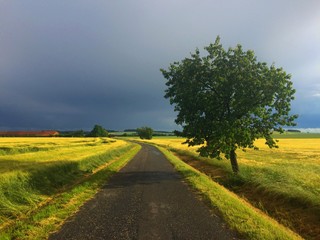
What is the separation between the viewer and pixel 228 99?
833 inches

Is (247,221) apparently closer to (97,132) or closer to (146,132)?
(146,132)

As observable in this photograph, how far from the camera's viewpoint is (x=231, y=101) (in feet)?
70.5

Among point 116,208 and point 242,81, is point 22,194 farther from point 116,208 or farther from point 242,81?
point 242,81

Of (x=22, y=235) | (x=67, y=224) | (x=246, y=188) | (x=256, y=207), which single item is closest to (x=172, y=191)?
(x=256, y=207)

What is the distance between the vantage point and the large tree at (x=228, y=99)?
19.8m

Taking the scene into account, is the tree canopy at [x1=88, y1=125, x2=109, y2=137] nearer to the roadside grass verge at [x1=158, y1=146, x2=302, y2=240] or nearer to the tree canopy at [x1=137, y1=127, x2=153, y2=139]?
the tree canopy at [x1=137, y1=127, x2=153, y2=139]

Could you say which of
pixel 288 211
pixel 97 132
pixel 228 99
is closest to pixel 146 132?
pixel 97 132

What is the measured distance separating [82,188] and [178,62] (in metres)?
13.0

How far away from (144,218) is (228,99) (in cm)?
1430

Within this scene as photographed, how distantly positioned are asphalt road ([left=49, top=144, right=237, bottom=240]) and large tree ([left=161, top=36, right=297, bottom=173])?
7.56 m

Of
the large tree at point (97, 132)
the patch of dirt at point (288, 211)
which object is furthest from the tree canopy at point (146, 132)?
the patch of dirt at point (288, 211)

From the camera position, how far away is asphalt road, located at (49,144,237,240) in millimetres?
7234

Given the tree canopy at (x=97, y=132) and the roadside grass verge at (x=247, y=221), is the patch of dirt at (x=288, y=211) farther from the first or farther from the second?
the tree canopy at (x=97, y=132)

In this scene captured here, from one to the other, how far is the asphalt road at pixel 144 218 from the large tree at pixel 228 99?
24.8ft
